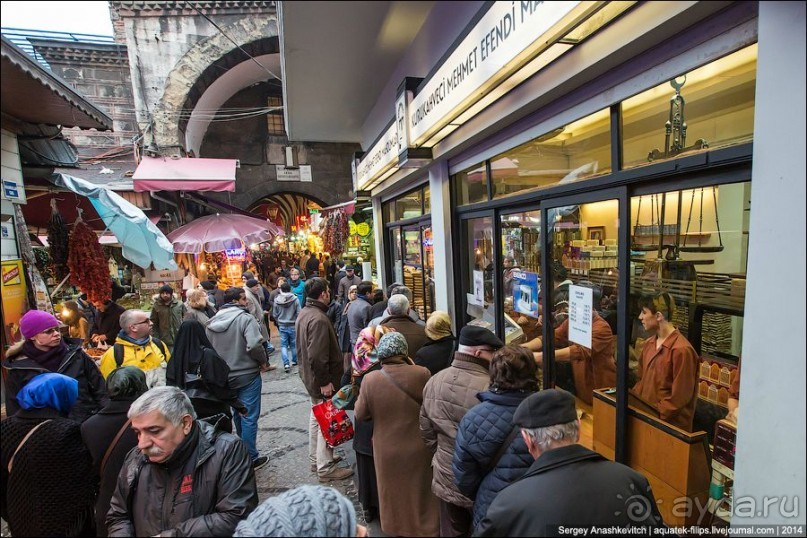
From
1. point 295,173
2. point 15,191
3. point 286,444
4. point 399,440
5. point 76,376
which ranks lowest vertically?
point 286,444

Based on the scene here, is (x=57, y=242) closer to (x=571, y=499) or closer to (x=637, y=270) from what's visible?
(x=571, y=499)

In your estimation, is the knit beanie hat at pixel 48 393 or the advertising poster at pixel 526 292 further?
the advertising poster at pixel 526 292

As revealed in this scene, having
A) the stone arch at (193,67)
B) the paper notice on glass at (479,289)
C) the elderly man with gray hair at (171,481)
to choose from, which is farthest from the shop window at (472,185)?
the stone arch at (193,67)

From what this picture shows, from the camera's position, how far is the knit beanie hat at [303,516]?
107 centimetres

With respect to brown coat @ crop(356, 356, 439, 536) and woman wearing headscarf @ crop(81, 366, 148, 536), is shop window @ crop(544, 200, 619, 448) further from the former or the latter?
woman wearing headscarf @ crop(81, 366, 148, 536)

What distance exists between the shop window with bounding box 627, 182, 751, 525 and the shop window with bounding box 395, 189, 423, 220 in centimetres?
332

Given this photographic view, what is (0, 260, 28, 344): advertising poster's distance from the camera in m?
1.91

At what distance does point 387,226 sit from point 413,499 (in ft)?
20.5

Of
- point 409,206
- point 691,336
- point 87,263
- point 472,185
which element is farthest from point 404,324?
point 87,263

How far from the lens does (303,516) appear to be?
43.1 inches

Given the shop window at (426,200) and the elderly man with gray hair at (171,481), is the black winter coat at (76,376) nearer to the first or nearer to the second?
the elderly man with gray hair at (171,481)

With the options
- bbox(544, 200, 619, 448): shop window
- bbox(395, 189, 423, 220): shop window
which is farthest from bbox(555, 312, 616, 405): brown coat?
bbox(395, 189, 423, 220): shop window

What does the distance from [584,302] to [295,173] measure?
14951mm

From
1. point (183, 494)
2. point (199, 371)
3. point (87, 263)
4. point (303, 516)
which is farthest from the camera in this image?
point (87, 263)
